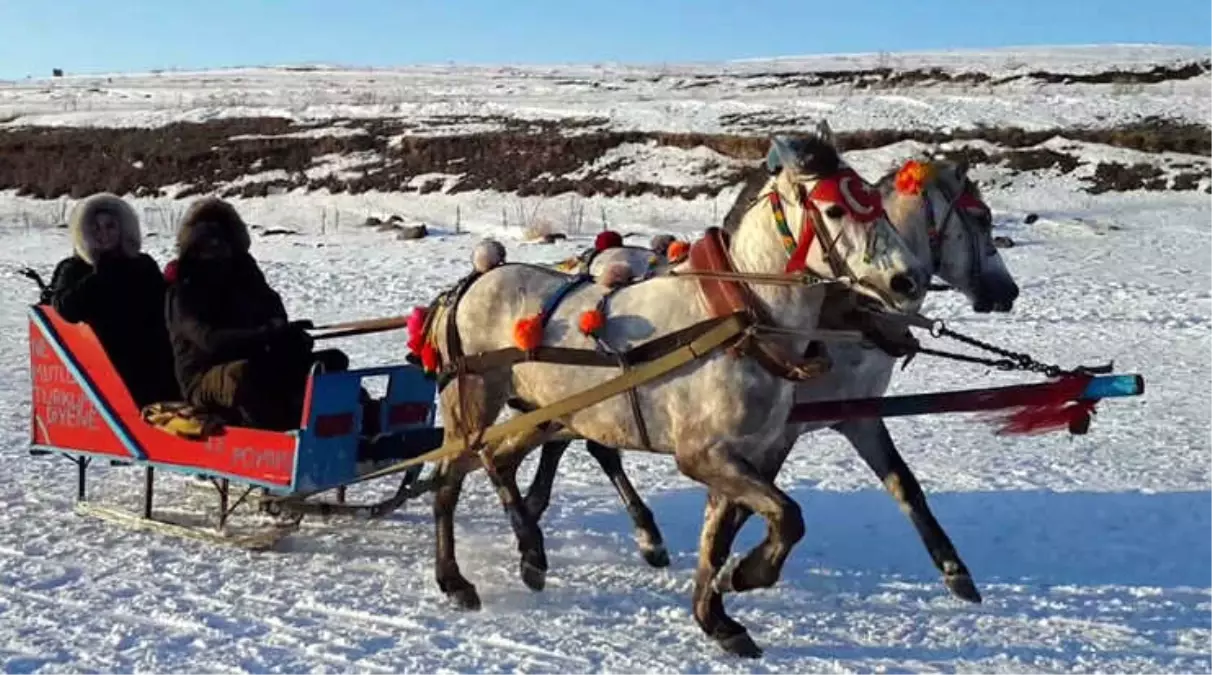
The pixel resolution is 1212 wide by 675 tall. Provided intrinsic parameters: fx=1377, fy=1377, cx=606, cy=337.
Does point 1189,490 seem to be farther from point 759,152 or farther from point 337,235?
point 759,152

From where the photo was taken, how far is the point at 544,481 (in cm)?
692

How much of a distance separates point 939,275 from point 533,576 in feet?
7.39

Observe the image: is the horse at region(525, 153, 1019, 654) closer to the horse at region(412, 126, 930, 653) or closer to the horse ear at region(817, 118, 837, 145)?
the horse at region(412, 126, 930, 653)

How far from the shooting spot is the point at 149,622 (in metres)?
5.49

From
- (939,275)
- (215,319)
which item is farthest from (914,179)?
(215,319)

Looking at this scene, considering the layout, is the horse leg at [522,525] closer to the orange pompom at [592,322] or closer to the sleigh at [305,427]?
the sleigh at [305,427]

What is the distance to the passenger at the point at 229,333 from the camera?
663cm

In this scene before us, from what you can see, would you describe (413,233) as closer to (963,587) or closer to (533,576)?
(533,576)

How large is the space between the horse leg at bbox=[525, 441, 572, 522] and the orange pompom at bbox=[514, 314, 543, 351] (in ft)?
3.99

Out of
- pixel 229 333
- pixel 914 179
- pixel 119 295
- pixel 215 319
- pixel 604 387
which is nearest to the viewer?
pixel 604 387

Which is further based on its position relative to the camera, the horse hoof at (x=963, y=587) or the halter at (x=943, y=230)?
the halter at (x=943, y=230)

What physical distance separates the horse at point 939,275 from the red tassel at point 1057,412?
57 cm

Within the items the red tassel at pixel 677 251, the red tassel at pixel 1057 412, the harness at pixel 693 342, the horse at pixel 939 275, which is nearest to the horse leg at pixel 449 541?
the harness at pixel 693 342

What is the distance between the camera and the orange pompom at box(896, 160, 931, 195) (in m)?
A: 5.95
